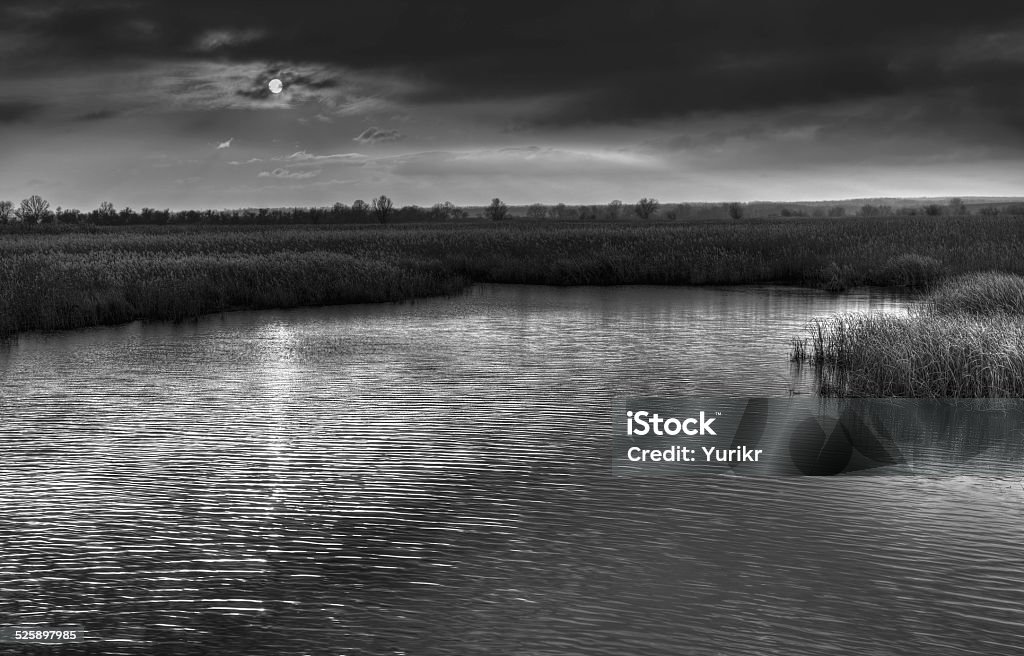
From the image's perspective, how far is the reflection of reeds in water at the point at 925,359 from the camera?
46.9ft

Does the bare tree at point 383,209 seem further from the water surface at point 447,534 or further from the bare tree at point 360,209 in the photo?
the water surface at point 447,534

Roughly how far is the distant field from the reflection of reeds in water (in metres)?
17.1

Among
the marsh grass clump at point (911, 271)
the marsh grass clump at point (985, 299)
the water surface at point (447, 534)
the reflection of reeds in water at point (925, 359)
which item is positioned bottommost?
the water surface at point (447, 534)

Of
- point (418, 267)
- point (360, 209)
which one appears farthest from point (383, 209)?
point (418, 267)

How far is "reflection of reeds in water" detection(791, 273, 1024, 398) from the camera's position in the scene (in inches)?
563

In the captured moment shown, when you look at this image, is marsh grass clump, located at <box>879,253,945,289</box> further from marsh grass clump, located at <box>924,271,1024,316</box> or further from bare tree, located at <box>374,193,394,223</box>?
bare tree, located at <box>374,193,394,223</box>

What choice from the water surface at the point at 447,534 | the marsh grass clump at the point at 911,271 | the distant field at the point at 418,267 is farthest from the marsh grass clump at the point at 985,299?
the marsh grass clump at the point at 911,271

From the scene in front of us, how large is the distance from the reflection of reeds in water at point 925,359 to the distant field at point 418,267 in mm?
17144

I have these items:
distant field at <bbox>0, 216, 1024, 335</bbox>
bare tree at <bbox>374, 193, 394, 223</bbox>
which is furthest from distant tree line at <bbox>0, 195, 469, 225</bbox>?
distant field at <bbox>0, 216, 1024, 335</bbox>

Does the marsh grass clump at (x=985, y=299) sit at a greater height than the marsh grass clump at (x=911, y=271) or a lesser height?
lesser

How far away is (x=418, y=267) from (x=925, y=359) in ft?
85.3

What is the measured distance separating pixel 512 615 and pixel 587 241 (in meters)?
46.4

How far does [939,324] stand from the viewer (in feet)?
53.6

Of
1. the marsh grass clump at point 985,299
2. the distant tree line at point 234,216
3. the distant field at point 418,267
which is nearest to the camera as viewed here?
the marsh grass clump at point 985,299
